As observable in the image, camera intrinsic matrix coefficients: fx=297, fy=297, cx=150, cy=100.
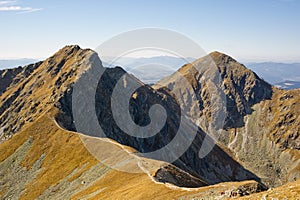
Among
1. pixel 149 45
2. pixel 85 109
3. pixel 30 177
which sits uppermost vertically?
pixel 149 45

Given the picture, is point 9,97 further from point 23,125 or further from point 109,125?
point 109,125

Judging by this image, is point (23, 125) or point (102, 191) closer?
point (102, 191)

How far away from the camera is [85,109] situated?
163 metres

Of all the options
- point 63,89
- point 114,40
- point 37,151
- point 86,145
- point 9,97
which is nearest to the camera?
point 114,40

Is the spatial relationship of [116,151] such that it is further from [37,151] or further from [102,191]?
[37,151]

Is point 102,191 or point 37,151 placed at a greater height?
point 102,191

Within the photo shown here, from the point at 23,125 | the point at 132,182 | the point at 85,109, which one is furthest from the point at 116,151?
the point at 23,125

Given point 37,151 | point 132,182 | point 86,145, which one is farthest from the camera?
point 37,151

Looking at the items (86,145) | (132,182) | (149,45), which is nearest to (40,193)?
(86,145)

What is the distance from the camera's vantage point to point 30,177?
11431 cm

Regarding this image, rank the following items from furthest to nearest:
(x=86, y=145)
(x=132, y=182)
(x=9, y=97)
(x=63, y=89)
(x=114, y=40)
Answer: (x=9, y=97) < (x=63, y=89) < (x=86, y=145) < (x=114, y=40) < (x=132, y=182)

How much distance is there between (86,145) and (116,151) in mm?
17088

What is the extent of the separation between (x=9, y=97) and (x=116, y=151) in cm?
12726

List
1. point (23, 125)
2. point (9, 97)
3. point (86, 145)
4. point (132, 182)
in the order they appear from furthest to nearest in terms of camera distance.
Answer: point (9, 97), point (23, 125), point (86, 145), point (132, 182)
